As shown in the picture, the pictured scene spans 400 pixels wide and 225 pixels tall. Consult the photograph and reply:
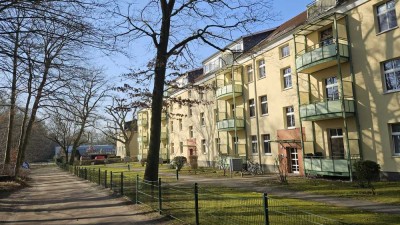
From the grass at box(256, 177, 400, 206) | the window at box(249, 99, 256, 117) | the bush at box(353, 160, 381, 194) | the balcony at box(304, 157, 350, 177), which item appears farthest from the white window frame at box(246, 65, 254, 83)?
the bush at box(353, 160, 381, 194)

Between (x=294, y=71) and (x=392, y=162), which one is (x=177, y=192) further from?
(x=294, y=71)

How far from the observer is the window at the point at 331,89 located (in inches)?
853

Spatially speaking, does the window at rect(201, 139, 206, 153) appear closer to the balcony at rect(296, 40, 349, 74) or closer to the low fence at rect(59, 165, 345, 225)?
the balcony at rect(296, 40, 349, 74)

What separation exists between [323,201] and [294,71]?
43.3 feet

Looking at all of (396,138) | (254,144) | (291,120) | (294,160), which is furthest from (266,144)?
(396,138)

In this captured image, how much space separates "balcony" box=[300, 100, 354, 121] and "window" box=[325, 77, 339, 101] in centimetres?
110

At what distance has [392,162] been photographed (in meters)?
18.2

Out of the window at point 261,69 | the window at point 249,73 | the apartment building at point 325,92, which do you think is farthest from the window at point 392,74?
the window at point 249,73

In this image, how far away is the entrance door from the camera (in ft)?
83.8

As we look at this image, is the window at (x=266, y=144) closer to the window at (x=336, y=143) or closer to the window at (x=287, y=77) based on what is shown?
the window at (x=287, y=77)

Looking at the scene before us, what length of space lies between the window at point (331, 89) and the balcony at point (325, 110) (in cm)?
110

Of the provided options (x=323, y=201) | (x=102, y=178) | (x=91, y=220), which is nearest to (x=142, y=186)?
(x=91, y=220)

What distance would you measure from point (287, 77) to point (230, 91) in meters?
7.11

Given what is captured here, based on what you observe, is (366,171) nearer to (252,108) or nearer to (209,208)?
(209,208)
